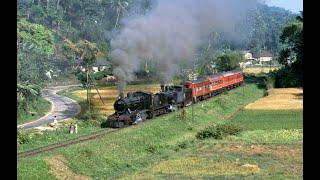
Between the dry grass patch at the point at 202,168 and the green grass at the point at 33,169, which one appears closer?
the green grass at the point at 33,169

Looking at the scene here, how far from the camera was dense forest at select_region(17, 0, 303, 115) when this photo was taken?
4912cm

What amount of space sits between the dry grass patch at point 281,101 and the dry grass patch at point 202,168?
2236cm

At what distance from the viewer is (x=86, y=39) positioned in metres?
101

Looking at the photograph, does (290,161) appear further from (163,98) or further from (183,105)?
(183,105)

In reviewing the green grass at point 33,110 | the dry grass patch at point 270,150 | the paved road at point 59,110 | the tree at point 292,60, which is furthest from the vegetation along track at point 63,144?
the tree at point 292,60

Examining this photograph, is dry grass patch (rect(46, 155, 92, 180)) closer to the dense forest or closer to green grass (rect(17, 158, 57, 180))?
green grass (rect(17, 158, 57, 180))

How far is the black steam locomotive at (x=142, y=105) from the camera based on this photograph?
2681 centimetres

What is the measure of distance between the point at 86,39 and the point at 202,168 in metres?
83.7

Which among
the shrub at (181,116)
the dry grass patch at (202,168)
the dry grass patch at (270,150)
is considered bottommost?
the dry grass patch at (202,168)

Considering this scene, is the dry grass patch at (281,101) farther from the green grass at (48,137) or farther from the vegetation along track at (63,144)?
the vegetation along track at (63,144)

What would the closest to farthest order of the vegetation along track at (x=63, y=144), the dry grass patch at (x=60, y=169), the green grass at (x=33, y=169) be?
the green grass at (x=33, y=169) → the dry grass patch at (x=60, y=169) → the vegetation along track at (x=63, y=144)

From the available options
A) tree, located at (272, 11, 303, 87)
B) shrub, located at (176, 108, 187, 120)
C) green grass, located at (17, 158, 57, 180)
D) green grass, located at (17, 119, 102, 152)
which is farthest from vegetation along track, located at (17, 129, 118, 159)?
tree, located at (272, 11, 303, 87)

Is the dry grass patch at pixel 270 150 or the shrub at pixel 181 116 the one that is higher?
the shrub at pixel 181 116
